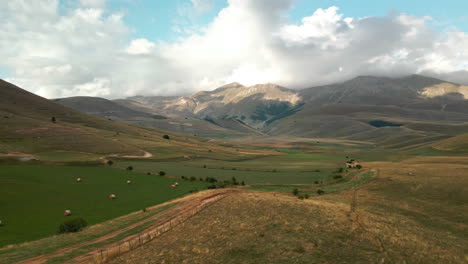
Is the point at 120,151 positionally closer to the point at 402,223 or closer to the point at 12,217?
the point at 12,217

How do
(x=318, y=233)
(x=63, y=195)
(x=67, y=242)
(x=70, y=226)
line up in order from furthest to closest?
1. (x=63, y=195)
2. (x=70, y=226)
3. (x=67, y=242)
4. (x=318, y=233)

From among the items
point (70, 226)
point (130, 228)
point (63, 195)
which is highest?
point (70, 226)

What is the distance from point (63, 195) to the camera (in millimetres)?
51000

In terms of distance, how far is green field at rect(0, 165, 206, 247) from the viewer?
1405 inches

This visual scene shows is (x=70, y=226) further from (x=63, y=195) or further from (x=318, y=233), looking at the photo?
(x=318, y=233)

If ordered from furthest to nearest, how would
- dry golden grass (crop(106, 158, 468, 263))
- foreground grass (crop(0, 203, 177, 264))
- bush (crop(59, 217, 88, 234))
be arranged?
bush (crop(59, 217, 88, 234)) < foreground grass (crop(0, 203, 177, 264)) < dry golden grass (crop(106, 158, 468, 263))

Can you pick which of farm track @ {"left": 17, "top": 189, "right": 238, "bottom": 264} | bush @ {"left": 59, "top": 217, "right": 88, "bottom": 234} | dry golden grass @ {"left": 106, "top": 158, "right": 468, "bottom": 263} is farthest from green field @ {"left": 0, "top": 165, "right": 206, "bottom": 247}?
dry golden grass @ {"left": 106, "top": 158, "right": 468, "bottom": 263}

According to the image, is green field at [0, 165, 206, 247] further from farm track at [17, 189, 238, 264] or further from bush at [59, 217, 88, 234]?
farm track at [17, 189, 238, 264]

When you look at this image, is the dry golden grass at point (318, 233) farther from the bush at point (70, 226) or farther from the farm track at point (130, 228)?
the bush at point (70, 226)

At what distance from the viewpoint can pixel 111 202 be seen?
49344 mm

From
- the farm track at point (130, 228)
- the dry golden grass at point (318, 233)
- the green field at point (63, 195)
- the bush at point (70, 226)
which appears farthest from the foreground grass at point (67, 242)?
the dry golden grass at point (318, 233)

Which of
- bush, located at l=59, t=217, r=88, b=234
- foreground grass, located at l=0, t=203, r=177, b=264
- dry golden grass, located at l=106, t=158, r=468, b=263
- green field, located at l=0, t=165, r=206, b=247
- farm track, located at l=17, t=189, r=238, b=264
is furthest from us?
green field, located at l=0, t=165, r=206, b=247

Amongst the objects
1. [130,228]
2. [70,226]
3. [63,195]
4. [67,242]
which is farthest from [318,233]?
[63,195]

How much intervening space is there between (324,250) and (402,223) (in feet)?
53.1
